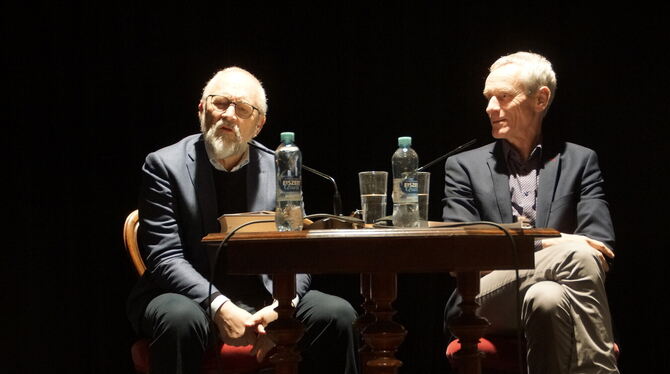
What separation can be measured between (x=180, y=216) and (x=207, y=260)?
172mm

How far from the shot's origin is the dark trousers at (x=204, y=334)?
6.72 ft

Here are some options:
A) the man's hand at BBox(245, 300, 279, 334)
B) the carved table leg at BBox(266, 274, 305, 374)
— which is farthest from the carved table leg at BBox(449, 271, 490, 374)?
the man's hand at BBox(245, 300, 279, 334)

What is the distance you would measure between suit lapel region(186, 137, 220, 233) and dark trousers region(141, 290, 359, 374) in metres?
0.29

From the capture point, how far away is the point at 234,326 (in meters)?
2.09

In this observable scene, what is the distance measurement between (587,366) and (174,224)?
1.29 metres

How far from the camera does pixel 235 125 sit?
2494mm

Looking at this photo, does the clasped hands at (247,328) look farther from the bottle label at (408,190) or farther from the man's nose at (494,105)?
the man's nose at (494,105)

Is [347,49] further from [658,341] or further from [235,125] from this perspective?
[658,341]

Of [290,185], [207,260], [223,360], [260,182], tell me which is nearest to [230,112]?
[260,182]

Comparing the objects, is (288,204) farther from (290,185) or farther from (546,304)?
(546,304)

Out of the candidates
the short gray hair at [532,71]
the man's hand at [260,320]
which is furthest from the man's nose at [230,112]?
the short gray hair at [532,71]

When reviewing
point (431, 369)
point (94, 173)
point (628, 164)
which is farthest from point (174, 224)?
point (628, 164)

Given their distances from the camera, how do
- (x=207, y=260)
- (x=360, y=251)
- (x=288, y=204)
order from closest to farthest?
(x=360, y=251)
(x=288, y=204)
(x=207, y=260)

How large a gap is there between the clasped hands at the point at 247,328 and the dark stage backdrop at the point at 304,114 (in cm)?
114
